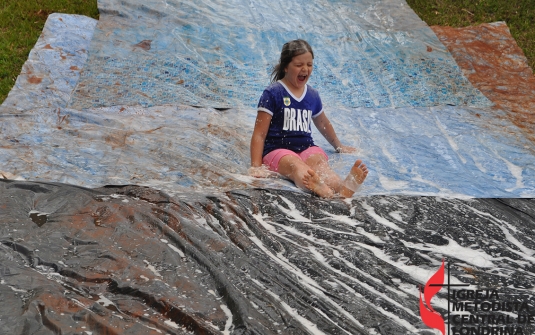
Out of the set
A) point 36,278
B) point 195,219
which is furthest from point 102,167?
point 36,278

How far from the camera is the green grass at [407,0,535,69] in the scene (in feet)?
26.3

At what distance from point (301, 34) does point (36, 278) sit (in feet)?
16.3

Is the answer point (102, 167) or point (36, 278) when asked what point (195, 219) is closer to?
point (36, 278)

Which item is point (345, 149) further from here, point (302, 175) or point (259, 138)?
point (302, 175)

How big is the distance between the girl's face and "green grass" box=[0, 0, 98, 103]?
2.94 m

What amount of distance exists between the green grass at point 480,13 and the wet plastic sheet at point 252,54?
0.73 metres

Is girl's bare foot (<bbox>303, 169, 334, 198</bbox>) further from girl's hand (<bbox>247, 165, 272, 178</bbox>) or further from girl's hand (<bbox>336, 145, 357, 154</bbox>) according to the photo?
girl's hand (<bbox>336, 145, 357, 154</bbox>)

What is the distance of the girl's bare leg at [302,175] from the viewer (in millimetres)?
3895

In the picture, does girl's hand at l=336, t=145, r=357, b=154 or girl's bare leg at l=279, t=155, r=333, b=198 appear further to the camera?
girl's hand at l=336, t=145, r=357, b=154

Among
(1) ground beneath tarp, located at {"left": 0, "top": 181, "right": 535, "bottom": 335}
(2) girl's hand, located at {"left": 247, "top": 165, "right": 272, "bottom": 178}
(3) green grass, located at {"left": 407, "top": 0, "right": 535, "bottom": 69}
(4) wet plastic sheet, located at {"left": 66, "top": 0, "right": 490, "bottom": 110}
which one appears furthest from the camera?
(3) green grass, located at {"left": 407, "top": 0, "right": 535, "bottom": 69}

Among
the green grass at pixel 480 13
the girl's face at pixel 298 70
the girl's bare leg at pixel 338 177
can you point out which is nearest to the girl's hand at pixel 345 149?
the girl's bare leg at pixel 338 177

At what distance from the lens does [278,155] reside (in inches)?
169

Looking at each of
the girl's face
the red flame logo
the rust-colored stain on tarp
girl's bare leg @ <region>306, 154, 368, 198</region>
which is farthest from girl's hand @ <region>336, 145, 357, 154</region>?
the red flame logo

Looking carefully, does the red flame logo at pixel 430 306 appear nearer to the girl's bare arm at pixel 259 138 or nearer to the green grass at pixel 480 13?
the girl's bare arm at pixel 259 138
